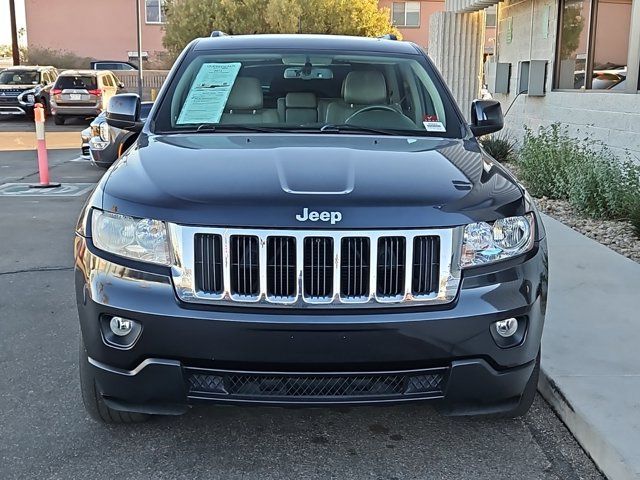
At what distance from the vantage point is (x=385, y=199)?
289 centimetres

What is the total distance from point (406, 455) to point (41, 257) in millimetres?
4660

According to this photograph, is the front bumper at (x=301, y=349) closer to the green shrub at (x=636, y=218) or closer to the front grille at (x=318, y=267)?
the front grille at (x=318, y=267)

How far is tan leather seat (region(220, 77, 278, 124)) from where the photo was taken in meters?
4.20

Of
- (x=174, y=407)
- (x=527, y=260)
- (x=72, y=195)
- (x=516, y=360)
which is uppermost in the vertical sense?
(x=527, y=260)

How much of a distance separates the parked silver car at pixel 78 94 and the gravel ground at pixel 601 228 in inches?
704

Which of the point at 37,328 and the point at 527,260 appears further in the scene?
the point at 37,328

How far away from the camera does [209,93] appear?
431 centimetres

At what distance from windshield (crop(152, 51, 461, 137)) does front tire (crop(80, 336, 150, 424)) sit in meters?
1.39

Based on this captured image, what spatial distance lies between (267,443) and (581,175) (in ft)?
19.0

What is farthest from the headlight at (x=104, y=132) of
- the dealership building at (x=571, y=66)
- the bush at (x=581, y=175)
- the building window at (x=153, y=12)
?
the building window at (x=153, y=12)

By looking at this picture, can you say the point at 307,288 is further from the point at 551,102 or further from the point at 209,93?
the point at 551,102

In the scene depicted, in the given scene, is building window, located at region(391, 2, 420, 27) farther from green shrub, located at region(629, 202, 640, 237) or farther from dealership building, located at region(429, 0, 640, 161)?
green shrub, located at region(629, 202, 640, 237)

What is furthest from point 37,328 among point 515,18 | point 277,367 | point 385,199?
point 515,18

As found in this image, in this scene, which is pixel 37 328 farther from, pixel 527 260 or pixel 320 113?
pixel 527 260
